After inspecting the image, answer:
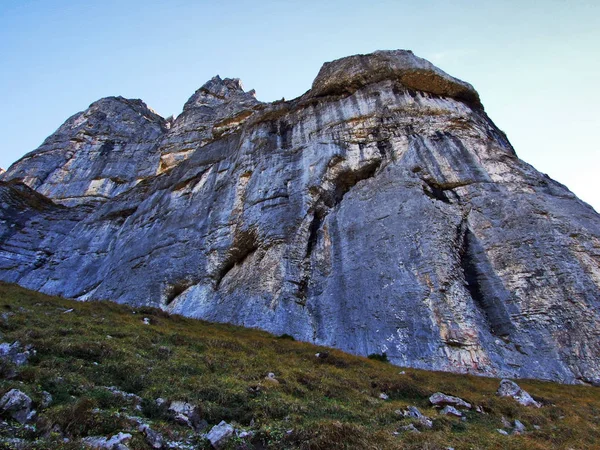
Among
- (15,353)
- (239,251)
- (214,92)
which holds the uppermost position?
(214,92)

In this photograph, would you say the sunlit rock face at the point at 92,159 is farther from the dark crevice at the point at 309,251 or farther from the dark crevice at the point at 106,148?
the dark crevice at the point at 309,251

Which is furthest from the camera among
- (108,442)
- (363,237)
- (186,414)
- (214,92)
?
(214,92)

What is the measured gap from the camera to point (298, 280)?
78.7 ft

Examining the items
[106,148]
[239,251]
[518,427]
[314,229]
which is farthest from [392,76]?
[106,148]

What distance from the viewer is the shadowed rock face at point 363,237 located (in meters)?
18.8

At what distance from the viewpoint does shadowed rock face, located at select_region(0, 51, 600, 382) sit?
18.8 metres

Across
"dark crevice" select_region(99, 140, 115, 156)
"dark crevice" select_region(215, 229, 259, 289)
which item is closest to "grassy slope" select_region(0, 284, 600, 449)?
"dark crevice" select_region(215, 229, 259, 289)

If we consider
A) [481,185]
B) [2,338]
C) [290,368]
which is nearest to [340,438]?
[290,368]

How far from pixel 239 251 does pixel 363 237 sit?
30.5 feet

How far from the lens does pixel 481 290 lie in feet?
68.7

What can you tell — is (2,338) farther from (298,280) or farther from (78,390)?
(298,280)

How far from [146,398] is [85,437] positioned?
84.7 inches

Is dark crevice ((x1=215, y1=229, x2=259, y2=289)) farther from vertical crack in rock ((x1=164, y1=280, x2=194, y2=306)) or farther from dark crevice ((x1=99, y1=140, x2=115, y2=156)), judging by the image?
dark crevice ((x1=99, y1=140, x2=115, y2=156))

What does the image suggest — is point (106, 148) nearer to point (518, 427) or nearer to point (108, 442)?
point (108, 442)
